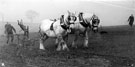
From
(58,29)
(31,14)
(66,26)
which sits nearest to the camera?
(66,26)

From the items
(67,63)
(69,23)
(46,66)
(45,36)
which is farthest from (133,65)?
(45,36)

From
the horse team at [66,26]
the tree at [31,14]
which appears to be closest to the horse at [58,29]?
the horse team at [66,26]

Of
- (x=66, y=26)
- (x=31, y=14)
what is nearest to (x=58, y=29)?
(x=66, y=26)

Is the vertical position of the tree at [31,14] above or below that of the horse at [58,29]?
above

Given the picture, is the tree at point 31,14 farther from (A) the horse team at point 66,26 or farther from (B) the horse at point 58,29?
(B) the horse at point 58,29

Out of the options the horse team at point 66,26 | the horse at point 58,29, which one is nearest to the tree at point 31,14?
the horse team at point 66,26

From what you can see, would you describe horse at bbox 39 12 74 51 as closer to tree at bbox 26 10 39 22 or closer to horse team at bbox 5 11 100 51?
horse team at bbox 5 11 100 51

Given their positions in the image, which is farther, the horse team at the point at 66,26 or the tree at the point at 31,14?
the tree at the point at 31,14

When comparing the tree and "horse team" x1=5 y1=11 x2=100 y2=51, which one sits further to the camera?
the tree

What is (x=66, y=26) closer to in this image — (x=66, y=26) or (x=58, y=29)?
(x=66, y=26)

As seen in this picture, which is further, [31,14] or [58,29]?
[31,14]

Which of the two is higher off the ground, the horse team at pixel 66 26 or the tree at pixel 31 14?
the tree at pixel 31 14

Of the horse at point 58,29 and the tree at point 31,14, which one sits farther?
the tree at point 31,14

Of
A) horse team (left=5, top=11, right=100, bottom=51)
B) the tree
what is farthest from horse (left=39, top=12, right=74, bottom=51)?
the tree
